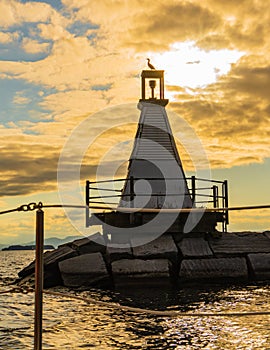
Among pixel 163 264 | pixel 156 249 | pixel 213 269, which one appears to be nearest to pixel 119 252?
pixel 156 249

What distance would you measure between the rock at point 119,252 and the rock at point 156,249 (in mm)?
250

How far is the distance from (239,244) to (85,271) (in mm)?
6668

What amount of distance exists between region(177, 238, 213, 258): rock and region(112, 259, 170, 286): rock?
1352mm

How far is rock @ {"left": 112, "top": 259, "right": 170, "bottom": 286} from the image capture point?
19422mm

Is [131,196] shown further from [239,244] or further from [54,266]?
[239,244]

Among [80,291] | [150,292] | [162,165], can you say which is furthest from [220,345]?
[162,165]

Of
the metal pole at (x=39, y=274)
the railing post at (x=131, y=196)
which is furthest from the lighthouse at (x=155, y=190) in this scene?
the metal pole at (x=39, y=274)

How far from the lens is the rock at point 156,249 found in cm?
2050

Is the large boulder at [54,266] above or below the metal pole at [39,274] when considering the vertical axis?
below

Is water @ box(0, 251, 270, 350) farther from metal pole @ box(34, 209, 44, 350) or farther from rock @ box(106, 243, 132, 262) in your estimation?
metal pole @ box(34, 209, 44, 350)

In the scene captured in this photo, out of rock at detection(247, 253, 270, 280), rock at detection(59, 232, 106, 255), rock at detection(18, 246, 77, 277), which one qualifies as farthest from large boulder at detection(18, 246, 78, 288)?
rock at detection(247, 253, 270, 280)

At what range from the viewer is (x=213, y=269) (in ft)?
66.5

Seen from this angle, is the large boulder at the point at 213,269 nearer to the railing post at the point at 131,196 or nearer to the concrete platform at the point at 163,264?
the concrete platform at the point at 163,264

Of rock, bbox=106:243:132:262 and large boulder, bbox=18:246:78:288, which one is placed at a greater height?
rock, bbox=106:243:132:262
